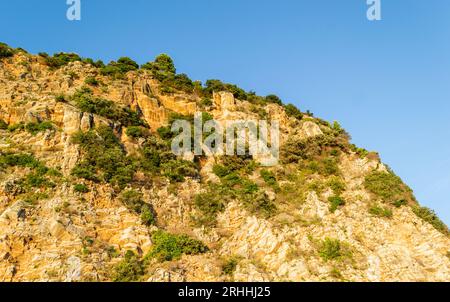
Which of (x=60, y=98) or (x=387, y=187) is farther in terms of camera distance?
(x=60, y=98)

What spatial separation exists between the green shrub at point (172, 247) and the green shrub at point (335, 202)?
26.0ft

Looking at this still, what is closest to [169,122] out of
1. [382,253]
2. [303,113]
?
[303,113]

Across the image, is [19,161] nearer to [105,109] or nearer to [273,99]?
[105,109]

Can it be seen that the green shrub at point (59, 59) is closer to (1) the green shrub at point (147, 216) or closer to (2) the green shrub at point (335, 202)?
(1) the green shrub at point (147, 216)

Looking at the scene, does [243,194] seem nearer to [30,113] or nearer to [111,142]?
[111,142]

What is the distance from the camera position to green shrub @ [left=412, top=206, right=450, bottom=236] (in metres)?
28.4

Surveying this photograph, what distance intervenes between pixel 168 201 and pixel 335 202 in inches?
393

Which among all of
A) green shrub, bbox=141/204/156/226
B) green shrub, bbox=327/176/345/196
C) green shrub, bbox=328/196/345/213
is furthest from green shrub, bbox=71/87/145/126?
green shrub, bbox=328/196/345/213

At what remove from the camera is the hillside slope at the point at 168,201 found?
24.3 metres

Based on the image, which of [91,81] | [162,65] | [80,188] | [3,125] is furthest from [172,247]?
[162,65]

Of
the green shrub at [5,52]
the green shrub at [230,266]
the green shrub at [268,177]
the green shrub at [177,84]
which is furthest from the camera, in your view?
the green shrub at [177,84]

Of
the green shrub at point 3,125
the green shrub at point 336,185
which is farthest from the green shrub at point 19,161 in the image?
the green shrub at point 336,185

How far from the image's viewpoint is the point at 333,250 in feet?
83.9

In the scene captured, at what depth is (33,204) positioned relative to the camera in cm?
2606
